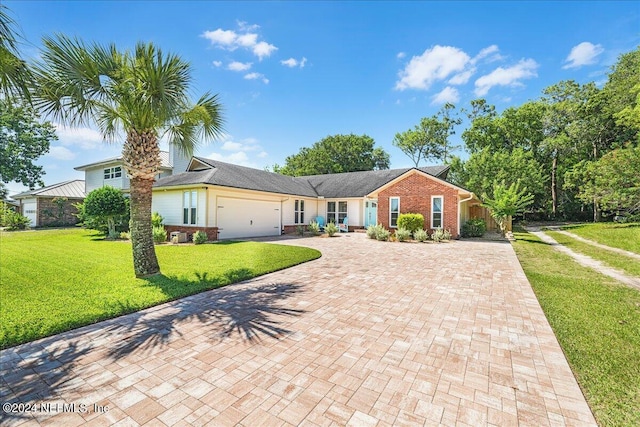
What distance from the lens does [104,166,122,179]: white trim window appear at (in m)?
25.3

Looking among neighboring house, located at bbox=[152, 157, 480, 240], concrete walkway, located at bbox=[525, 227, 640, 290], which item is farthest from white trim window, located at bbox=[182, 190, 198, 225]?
concrete walkway, located at bbox=[525, 227, 640, 290]

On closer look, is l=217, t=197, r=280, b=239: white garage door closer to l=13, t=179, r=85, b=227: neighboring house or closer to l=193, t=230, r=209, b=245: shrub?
l=193, t=230, r=209, b=245: shrub

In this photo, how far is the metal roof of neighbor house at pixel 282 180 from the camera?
16688 mm

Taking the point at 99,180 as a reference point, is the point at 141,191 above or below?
below

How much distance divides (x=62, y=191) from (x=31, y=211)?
277 centimetres

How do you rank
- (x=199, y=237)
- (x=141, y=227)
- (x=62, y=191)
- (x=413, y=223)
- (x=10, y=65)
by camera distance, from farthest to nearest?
(x=62, y=191), (x=413, y=223), (x=199, y=237), (x=141, y=227), (x=10, y=65)

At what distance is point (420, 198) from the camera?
55.8ft

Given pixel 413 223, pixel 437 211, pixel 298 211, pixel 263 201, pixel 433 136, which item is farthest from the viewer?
pixel 433 136

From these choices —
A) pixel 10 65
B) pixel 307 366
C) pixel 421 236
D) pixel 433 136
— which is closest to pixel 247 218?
pixel 421 236

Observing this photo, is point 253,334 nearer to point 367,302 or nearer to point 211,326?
point 211,326

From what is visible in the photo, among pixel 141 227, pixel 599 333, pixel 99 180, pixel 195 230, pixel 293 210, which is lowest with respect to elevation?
pixel 599 333

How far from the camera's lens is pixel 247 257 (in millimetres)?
10031

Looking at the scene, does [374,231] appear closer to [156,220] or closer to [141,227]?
[141,227]

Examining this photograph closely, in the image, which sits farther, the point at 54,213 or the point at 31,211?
the point at 54,213
